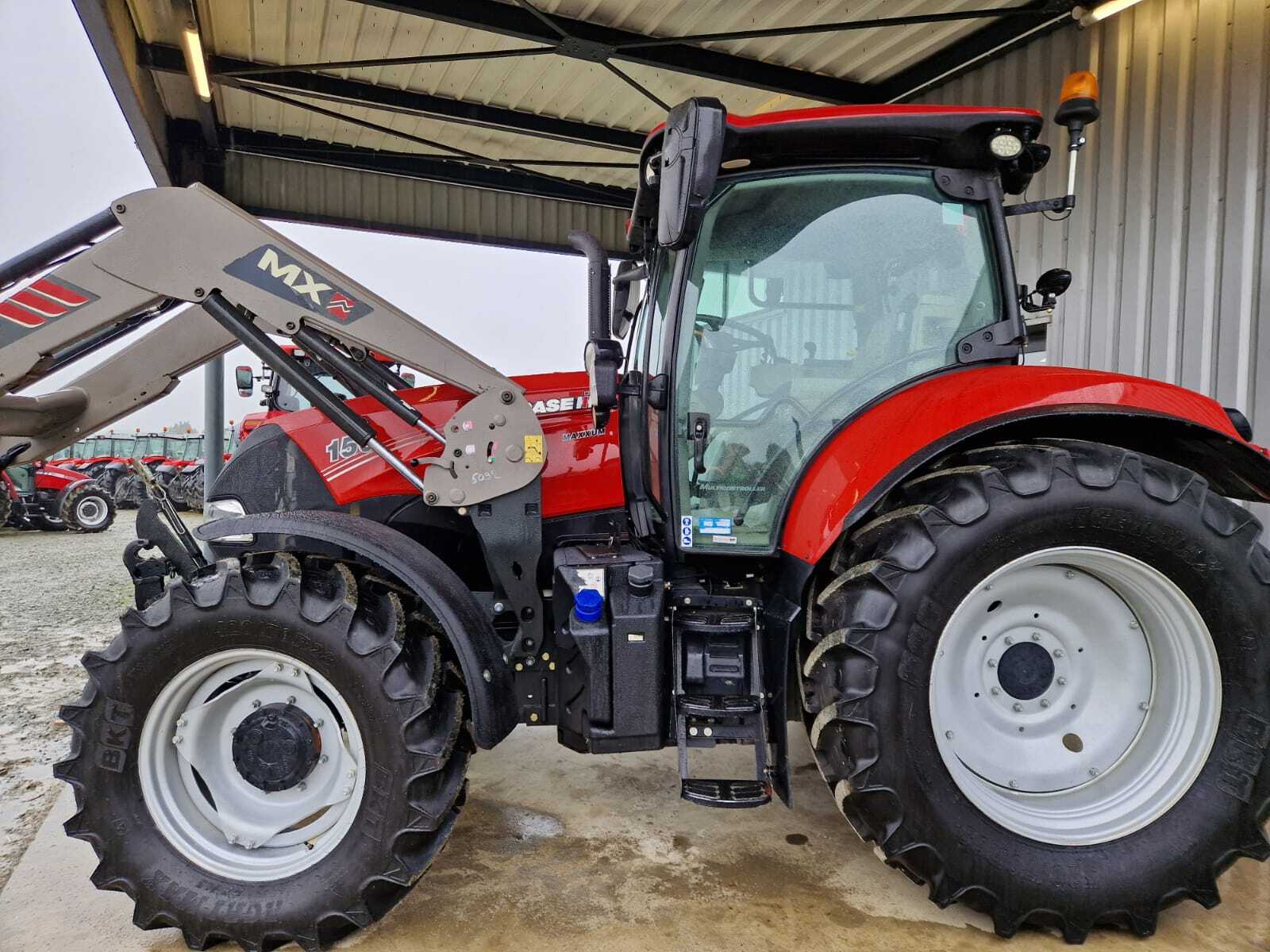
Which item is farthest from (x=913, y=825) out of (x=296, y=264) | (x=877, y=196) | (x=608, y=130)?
(x=608, y=130)

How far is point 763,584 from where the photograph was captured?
2502 mm

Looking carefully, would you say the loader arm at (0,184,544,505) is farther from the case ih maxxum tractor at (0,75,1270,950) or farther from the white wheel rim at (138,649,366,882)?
the white wheel rim at (138,649,366,882)

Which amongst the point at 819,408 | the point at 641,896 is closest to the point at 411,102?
the point at 819,408

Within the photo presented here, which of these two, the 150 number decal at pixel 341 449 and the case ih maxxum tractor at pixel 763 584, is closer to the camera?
the case ih maxxum tractor at pixel 763 584

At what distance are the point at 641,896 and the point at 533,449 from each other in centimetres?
142

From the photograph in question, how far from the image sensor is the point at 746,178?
91.7 inches

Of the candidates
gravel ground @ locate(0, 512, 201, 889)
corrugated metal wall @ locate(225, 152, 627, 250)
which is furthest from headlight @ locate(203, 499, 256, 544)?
corrugated metal wall @ locate(225, 152, 627, 250)

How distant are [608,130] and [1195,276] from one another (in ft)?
17.0

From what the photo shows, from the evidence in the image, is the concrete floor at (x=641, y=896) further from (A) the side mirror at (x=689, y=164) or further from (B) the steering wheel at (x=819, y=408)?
(A) the side mirror at (x=689, y=164)

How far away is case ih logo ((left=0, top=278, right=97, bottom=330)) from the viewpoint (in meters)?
2.33

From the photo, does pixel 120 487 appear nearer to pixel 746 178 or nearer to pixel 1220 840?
pixel 746 178

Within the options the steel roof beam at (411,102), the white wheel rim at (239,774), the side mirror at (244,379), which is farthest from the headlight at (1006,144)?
the side mirror at (244,379)

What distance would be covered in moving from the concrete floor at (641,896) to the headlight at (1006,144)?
7.37 feet

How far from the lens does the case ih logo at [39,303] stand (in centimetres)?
233
